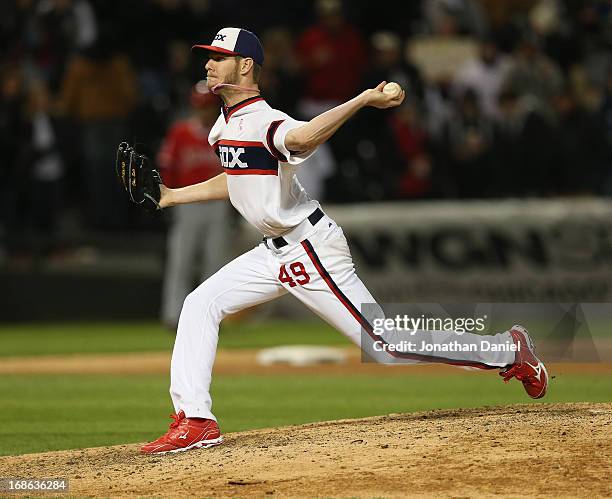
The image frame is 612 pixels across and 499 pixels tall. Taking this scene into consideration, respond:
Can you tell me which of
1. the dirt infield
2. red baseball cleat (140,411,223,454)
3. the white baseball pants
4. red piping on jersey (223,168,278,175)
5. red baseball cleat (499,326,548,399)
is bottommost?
the dirt infield

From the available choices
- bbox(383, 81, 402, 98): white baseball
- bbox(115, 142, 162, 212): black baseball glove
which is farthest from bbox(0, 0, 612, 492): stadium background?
bbox(383, 81, 402, 98): white baseball

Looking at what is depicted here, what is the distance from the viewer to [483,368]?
6.46 metres

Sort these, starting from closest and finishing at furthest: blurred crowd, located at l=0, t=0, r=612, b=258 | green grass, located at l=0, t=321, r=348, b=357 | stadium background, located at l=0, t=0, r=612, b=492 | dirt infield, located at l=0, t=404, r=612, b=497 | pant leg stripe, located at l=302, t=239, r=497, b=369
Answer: dirt infield, located at l=0, t=404, r=612, b=497 → pant leg stripe, located at l=302, t=239, r=497, b=369 → green grass, located at l=0, t=321, r=348, b=357 → stadium background, located at l=0, t=0, r=612, b=492 → blurred crowd, located at l=0, t=0, r=612, b=258

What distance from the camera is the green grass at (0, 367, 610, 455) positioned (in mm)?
8242

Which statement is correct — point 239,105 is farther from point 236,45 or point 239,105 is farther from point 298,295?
point 298,295

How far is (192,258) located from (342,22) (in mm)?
4713

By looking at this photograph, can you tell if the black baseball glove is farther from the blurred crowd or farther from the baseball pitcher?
the blurred crowd

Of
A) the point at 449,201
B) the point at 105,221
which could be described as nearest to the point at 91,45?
the point at 105,221

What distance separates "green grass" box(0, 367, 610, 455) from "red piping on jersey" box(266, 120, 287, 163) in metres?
2.31

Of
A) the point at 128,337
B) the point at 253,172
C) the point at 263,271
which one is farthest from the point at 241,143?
the point at 128,337

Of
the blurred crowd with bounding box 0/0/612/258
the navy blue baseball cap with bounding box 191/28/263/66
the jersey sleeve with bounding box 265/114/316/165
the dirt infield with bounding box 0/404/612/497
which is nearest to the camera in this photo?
the dirt infield with bounding box 0/404/612/497

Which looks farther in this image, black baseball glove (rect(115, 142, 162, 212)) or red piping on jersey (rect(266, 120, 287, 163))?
black baseball glove (rect(115, 142, 162, 212))

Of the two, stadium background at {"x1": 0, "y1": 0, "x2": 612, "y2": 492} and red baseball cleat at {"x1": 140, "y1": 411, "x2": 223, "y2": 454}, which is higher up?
stadium background at {"x1": 0, "y1": 0, "x2": 612, "y2": 492}

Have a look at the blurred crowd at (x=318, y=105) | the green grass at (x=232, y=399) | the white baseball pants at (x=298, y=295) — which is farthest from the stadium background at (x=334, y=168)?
the white baseball pants at (x=298, y=295)
